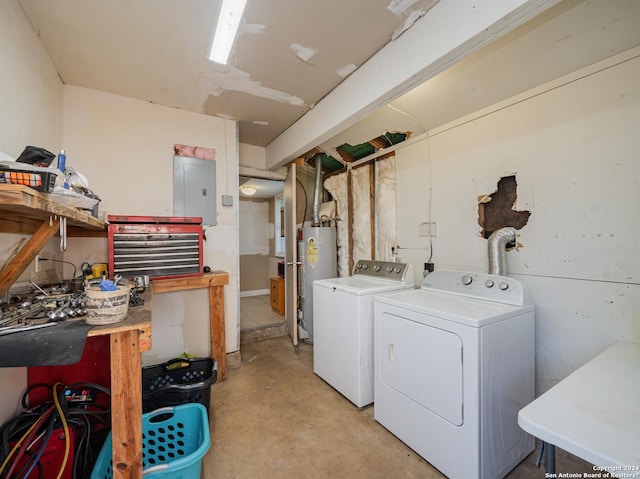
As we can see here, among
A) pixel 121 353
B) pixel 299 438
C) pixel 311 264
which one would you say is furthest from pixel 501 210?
pixel 121 353

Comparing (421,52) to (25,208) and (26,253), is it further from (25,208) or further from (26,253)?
(26,253)

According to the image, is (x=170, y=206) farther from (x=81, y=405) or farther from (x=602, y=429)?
(x=602, y=429)

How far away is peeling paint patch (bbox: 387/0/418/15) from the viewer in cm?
136

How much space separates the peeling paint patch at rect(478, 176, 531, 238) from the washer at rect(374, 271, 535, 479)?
47 cm

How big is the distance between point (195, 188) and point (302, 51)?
1.56 m

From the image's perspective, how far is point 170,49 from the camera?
67.7 inches

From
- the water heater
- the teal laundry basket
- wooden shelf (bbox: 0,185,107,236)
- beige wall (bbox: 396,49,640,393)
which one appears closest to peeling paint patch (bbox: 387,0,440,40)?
beige wall (bbox: 396,49,640,393)

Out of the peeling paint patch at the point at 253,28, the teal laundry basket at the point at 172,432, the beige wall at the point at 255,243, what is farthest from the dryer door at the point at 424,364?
the beige wall at the point at 255,243

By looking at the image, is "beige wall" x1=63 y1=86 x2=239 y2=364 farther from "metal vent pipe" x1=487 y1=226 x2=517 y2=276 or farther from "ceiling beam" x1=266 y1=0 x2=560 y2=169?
"metal vent pipe" x1=487 y1=226 x2=517 y2=276

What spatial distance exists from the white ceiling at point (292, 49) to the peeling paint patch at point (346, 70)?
0.01m

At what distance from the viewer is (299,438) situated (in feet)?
5.61

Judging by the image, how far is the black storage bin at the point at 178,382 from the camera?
5.49ft

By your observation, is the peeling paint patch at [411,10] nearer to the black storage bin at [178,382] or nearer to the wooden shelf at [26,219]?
the wooden shelf at [26,219]

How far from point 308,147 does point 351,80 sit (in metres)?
0.78
